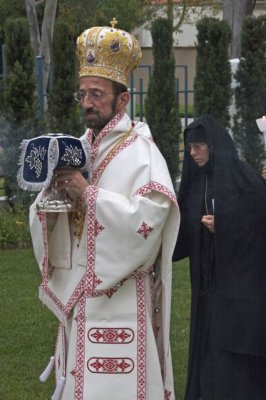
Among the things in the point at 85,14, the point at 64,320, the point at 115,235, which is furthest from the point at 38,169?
the point at 85,14

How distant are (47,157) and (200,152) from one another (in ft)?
4.25

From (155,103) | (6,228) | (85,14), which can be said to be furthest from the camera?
(85,14)

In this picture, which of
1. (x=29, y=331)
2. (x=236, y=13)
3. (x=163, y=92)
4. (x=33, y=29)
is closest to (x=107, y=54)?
(x=29, y=331)

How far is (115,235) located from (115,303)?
0.32m

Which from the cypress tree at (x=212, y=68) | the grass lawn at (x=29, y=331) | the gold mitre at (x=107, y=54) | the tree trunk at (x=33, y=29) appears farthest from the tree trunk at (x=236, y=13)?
the gold mitre at (x=107, y=54)

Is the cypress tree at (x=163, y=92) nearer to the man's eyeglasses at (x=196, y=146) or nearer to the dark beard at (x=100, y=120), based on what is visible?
the man's eyeglasses at (x=196, y=146)

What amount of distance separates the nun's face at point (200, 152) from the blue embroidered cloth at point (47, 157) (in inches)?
40.8

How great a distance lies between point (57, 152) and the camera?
426 centimetres

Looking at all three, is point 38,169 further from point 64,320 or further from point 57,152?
point 64,320

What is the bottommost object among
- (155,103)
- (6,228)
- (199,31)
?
(6,228)

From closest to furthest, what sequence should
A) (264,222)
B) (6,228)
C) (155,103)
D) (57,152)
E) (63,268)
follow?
(57,152) → (63,268) → (264,222) → (6,228) → (155,103)

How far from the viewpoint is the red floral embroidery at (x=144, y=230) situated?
4.32m

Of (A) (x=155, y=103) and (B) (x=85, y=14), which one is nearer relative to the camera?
(A) (x=155, y=103)

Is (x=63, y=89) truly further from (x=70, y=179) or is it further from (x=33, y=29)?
(x=33, y=29)
